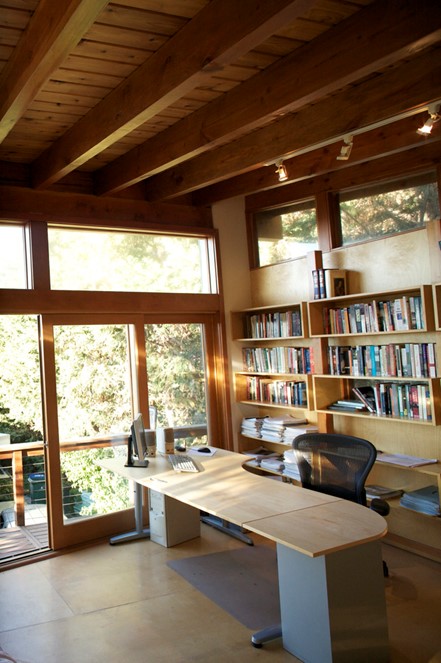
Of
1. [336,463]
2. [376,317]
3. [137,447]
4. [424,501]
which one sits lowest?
[424,501]

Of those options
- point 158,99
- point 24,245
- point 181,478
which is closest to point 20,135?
point 24,245

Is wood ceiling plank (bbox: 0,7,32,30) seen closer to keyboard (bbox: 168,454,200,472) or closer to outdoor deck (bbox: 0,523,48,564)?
keyboard (bbox: 168,454,200,472)

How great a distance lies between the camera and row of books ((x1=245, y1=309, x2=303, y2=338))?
5.47 meters

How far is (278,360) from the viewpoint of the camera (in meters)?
5.66

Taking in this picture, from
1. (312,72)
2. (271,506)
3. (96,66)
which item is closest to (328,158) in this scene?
(312,72)

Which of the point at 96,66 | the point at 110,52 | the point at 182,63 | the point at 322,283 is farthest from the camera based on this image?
the point at 322,283

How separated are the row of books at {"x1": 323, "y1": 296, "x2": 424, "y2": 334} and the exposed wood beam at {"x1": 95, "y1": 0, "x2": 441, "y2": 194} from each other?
1704 mm

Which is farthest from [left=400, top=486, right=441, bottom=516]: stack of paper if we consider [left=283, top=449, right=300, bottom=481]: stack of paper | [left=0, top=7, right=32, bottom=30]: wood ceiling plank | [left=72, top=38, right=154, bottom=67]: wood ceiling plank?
[left=0, top=7, right=32, bottom=30]: wood ceiling plank

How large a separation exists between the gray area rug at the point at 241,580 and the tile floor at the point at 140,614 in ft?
0.28

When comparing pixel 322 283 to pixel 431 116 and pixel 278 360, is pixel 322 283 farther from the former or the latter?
pixel 431 116

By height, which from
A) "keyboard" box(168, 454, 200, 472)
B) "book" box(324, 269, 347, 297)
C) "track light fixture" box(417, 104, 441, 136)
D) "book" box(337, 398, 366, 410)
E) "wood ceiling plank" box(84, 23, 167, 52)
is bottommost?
"keyboard" box(168, 454, 200, 472)

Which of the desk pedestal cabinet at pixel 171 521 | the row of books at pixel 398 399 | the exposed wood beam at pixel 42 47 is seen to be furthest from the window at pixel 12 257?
the row of books at pixel 398 399

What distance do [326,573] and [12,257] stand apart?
3503 mm

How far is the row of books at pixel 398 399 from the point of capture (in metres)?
4.32
